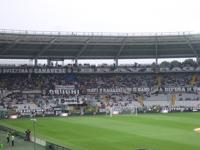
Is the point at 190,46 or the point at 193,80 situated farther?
the point at 193,80

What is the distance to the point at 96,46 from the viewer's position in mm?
82812

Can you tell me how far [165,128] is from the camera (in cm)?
4919

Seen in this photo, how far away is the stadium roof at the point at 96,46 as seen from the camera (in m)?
74.8

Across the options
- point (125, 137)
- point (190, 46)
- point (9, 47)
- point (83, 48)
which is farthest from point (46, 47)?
point (125, 137)

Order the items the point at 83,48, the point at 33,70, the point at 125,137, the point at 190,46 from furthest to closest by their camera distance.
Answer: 1. the point at 33,70
2. the point at 190,46
3. the point at 83,48
4. the point at 125,137

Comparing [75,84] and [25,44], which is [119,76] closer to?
[75,84]

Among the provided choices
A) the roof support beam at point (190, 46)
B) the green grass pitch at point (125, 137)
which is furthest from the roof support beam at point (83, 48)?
the green grass pitch at point (125, 137)

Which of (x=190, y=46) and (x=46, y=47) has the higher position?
(x=190, y=46)

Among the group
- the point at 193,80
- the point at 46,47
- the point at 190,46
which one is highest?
the point at 190,46

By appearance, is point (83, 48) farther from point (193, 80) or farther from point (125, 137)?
point (125, 137)

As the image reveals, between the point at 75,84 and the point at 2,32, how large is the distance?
22933 mm

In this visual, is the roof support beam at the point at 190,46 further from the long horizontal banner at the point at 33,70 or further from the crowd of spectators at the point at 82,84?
the long horizontal banner at the point at 33,70

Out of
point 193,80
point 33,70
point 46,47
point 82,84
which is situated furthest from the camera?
point 193,80

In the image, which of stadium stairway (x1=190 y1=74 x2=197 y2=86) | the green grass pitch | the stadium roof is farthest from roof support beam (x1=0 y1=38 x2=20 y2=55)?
stadium stairway (x1=190 y1=74 x2=197 y2=86)
